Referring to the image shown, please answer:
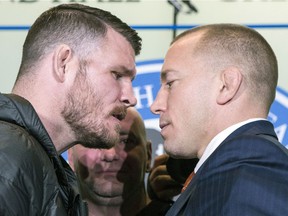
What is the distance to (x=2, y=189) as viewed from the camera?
1.08 m

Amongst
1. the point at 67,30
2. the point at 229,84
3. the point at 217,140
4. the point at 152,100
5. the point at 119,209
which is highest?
the point at 67,30

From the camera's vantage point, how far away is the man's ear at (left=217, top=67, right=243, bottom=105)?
5.05 feet

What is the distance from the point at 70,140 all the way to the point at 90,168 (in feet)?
1.92

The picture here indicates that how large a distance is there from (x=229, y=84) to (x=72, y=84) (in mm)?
394

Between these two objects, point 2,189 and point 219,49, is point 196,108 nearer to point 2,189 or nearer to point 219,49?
point 219,49

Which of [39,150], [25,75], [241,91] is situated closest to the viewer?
[39,150]

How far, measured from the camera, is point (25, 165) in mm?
1131

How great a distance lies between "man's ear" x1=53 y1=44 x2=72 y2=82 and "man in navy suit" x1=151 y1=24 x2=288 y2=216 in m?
0.32

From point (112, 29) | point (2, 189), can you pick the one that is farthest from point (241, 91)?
point (2, 189)

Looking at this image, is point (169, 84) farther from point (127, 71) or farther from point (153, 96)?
point (153, 96)

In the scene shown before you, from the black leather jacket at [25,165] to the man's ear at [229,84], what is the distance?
468 millimetres

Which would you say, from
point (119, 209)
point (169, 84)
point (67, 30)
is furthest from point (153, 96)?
point (67, 30)

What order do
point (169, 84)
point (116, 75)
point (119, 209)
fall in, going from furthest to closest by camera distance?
point (119, 209), point (169, 84), point (116, 75)

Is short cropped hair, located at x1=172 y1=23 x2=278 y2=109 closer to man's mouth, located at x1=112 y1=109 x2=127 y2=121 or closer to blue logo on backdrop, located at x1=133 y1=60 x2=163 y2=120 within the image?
man's mouth, located at x1=112 y1=109 x2=127 y2=121
